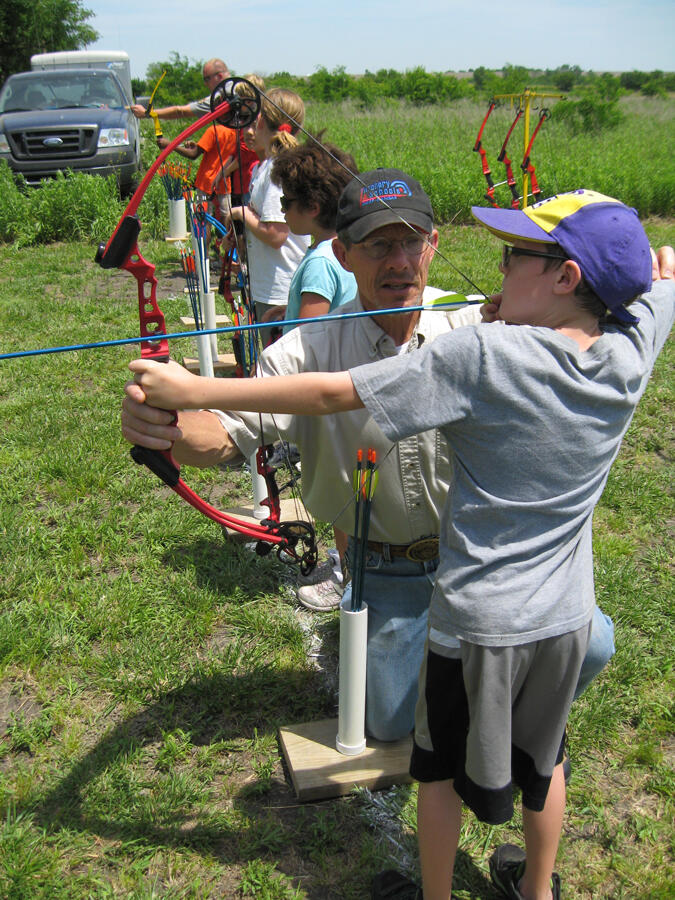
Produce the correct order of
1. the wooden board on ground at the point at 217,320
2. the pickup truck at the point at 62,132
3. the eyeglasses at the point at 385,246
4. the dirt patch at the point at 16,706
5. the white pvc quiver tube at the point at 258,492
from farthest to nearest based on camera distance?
the pickup truck at the point at 62,132, the wooden board on ground at the point at 217,320, the white pvc quiver tube at the point at 258,492, the dirt patch at the point at 16,706, the eyeglasses at the point at 385,246

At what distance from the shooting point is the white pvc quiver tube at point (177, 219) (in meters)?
7.95

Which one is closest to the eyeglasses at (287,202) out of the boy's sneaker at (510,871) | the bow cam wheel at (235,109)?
the bow cam wheel at (235,109)

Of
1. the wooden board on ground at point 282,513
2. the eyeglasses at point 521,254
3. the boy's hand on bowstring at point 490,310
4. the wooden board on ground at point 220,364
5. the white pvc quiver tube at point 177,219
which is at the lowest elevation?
the wooden board on ground at point 282,513

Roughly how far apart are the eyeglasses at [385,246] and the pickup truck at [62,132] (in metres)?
8.57

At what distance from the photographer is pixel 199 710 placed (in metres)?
2.45

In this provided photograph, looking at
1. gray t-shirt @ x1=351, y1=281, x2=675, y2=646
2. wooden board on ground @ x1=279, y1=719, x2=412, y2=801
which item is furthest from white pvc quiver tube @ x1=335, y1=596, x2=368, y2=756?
gray t-shirt @ x1=351, y1=281, x2=675, y2=646

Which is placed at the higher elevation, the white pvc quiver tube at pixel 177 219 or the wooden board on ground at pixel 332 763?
the white pvc quiver tube at pixel 177 219

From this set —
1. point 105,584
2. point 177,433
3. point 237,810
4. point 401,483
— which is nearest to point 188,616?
point 105,584

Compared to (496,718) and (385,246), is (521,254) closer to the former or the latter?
(385,246)

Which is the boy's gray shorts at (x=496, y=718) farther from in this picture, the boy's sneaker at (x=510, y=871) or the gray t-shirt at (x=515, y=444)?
the boy's sneaker at (x=510, y=871)

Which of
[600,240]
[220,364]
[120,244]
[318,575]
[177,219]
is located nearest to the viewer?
[600,240]

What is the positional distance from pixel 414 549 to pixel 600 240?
1.07 meters

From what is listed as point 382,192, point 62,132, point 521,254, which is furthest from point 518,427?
point 62,132

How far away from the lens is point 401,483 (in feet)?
6.75
